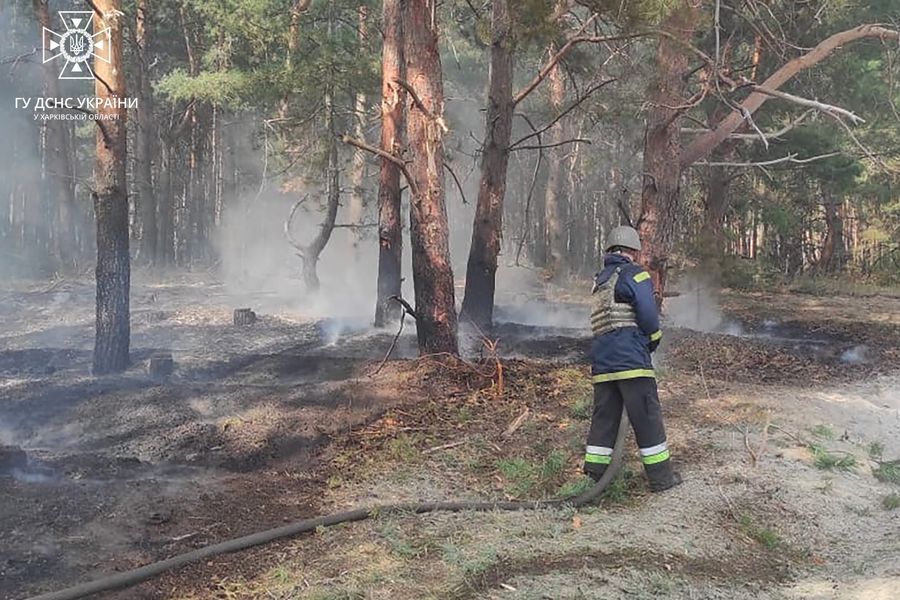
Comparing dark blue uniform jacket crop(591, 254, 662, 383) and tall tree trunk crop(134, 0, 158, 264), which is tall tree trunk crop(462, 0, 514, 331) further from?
tall tree trunk crop(134, 0, 158, 264)

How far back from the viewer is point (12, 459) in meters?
5.91

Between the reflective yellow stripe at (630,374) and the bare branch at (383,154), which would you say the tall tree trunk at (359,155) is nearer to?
the bare branch at (383,154)

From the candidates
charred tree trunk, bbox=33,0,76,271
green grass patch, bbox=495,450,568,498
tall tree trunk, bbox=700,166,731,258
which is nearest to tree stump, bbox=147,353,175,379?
green grass patch, bbox=495,450,568,498

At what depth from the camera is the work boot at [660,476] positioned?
212 inches

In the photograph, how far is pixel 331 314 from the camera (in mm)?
16156

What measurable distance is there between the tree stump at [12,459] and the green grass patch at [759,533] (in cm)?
520

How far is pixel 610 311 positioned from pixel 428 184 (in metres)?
3.42

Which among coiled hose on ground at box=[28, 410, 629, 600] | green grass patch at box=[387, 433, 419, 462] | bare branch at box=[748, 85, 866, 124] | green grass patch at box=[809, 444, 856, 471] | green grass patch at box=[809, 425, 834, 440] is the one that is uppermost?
bare branch at box=[748, 85, 866, 124]

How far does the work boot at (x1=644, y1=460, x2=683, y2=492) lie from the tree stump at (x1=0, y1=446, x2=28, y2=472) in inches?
184

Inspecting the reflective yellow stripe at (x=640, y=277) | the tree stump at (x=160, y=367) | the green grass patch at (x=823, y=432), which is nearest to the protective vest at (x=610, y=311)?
the reflective yellow stripe at (x=640, y=277)

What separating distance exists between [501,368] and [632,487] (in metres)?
2.74

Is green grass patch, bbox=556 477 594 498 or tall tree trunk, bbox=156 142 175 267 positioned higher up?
tall tree trunk, bbox=156 142 175 267

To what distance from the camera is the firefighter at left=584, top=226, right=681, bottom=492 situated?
539cm

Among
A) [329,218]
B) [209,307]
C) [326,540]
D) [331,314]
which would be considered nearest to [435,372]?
[326,540]
